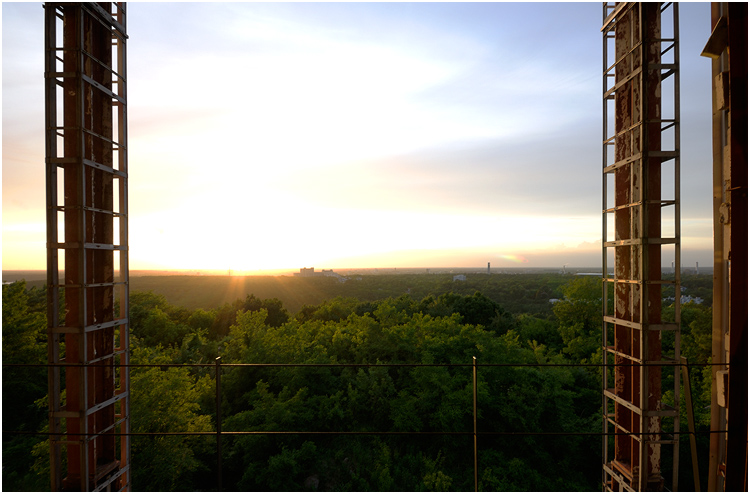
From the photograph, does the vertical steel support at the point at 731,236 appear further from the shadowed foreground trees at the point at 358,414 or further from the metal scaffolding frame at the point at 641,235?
the shadowed foreground trees at the point at 358,414

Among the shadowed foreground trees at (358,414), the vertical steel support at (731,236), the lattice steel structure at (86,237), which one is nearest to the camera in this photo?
the vertical steel support at (731,236)

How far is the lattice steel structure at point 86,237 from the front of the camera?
3.89 metres

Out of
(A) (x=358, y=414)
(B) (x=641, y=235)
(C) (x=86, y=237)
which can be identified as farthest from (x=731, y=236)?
(A) (x=358, y=414)

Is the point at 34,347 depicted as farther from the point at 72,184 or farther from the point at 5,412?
the point at 72,184

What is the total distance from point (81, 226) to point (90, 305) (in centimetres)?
87

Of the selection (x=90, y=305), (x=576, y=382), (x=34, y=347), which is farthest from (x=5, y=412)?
(x=576, y=382)

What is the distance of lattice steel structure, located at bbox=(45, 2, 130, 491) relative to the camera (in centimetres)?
389

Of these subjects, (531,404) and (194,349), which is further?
(194,349)

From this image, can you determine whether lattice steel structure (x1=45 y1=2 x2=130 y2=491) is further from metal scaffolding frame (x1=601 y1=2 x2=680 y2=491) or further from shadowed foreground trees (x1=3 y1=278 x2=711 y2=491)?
shadowed foreground trees (x1=3 y1=278 x2=711 y2=491)

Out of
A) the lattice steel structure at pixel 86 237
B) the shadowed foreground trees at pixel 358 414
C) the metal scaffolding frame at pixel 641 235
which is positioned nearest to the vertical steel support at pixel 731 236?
the metal scaffolding frame at pixel 641 235

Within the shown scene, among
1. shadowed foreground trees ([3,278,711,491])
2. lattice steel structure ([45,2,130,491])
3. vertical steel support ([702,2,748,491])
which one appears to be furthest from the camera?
shadowed foreground trees ([3,278,711,491])

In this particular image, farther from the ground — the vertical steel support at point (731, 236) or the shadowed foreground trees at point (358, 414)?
the vertical steel support at point (731, 236)

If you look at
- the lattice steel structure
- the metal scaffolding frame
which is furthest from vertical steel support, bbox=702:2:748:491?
the lattice steel structure

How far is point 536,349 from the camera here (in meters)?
16.2
